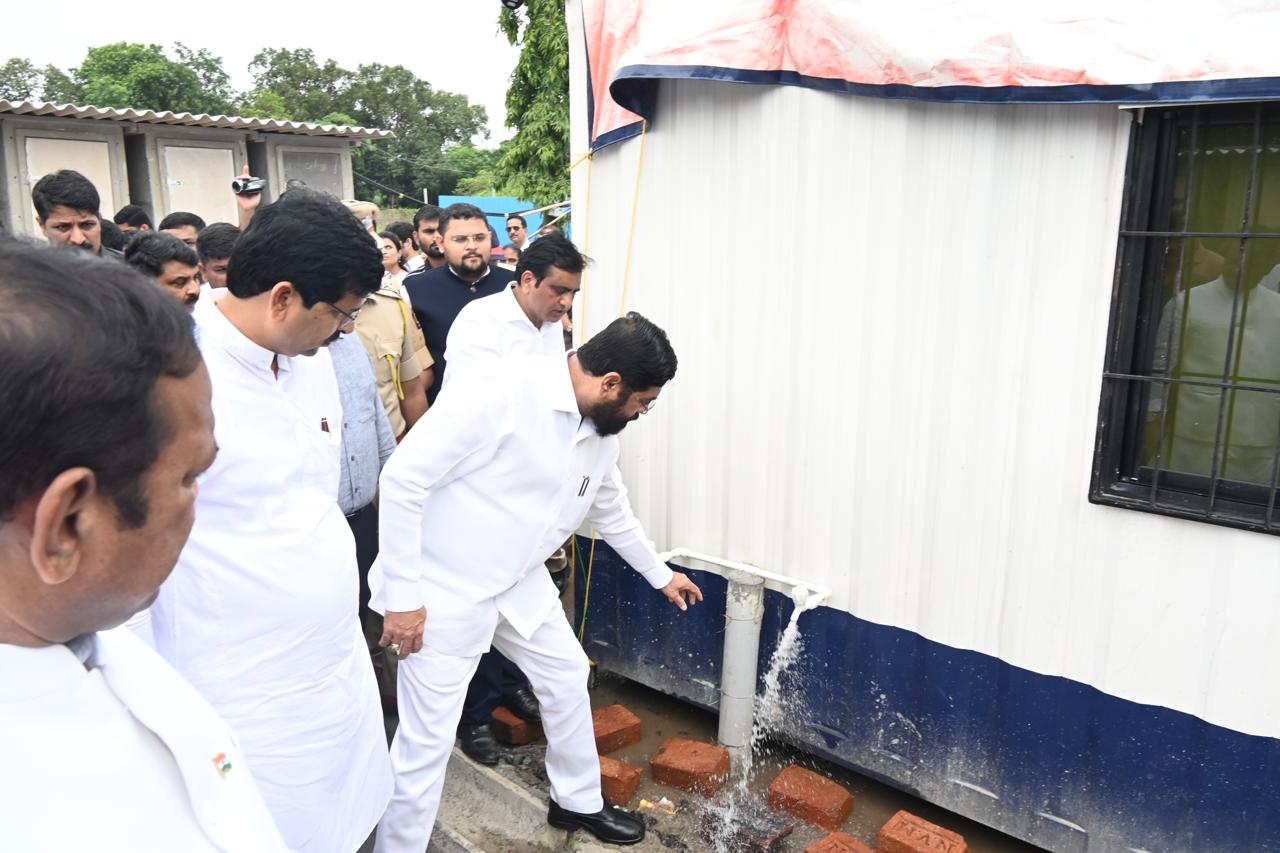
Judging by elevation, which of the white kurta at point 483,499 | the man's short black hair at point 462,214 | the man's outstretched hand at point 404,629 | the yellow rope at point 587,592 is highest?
the man's short black hair at point 462,214

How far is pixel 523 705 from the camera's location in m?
4.34

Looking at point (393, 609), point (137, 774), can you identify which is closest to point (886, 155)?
point (393, 609)

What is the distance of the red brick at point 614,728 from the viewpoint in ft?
13.9

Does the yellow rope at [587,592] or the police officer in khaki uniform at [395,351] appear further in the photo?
the yellow rope at [587,592]

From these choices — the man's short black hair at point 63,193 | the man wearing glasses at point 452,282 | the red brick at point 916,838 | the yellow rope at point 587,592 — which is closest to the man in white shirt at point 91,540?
the red brick at point 916,838

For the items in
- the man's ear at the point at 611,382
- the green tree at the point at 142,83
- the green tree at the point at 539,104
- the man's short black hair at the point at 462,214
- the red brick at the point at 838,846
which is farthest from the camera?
the green tree at the point at 142,83

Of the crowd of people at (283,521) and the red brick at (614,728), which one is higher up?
the crowd of people at (283,521)

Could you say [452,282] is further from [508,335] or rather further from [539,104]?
[539,104]

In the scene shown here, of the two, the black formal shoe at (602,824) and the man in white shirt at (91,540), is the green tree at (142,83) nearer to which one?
the black formal shoe at (602,824)

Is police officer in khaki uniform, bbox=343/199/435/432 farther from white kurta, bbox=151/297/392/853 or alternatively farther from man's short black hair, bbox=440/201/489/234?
white kurta, bbox=151/297/392/853

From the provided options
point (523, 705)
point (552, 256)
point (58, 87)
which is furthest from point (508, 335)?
point (58, 87)

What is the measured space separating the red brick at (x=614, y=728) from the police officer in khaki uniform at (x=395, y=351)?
154cm

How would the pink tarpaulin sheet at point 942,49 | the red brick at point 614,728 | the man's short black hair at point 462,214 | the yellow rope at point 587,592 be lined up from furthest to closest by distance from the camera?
1. the man's short black hair at point 462,214
2. the yellow rope at point 587,592
3. the red brick at point 614,728
4. the pink tarpaulin sheet at point 942,49

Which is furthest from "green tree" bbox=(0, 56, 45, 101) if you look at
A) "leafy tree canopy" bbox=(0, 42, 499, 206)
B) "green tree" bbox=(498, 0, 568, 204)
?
"green tree" bbox=(498, 0, 568, 204)
